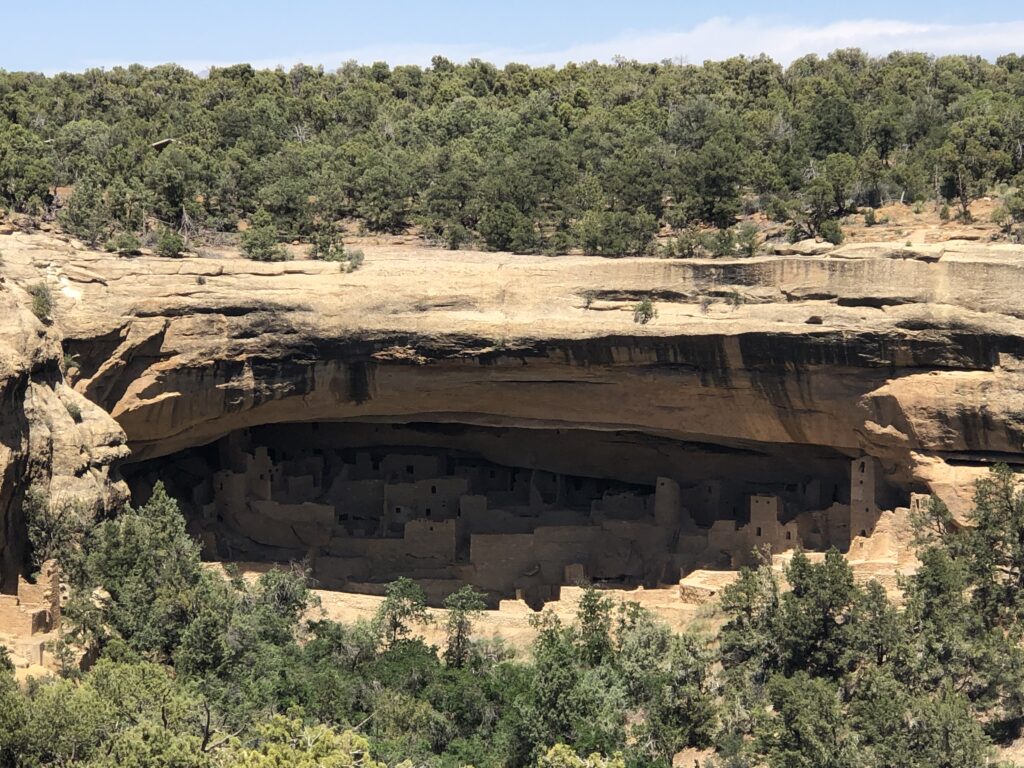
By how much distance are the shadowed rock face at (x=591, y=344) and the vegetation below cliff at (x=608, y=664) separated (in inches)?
75.4

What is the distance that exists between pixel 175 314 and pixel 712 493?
1015cm

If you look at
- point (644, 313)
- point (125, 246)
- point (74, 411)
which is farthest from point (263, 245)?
point (644, 313)

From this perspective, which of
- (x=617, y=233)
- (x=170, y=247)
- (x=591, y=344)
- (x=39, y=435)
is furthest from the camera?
(x=617, y=233)

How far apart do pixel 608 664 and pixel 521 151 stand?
731 inches

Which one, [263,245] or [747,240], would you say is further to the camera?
[747,240]

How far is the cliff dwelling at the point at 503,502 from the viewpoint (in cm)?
3434

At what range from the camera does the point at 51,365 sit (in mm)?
30422

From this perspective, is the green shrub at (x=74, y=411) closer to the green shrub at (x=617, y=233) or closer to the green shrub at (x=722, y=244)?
the green shrub at (x=617, y=233)

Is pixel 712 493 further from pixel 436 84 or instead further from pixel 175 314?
pixel 436 84

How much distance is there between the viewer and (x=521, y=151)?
150 ft

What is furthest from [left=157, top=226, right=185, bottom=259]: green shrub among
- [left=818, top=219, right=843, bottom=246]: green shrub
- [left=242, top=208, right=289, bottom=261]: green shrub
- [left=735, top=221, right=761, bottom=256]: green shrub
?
[left=818, top=219, right=843, bottom=246]: green shrub

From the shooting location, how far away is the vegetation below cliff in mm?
26844

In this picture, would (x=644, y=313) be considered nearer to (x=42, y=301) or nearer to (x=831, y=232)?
(x=831, y=232)

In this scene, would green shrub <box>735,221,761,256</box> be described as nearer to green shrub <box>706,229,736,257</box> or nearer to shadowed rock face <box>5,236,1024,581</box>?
green shrub <box>706,229,736,257</box>
